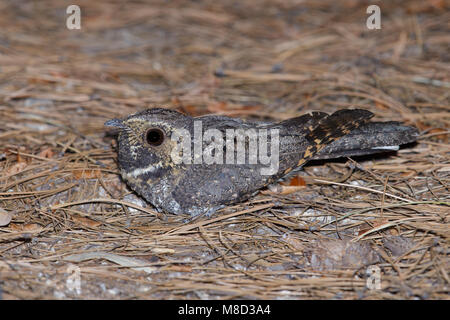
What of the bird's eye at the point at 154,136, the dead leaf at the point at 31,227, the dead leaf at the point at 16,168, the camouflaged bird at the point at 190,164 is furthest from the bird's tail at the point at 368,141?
the dead leaf at the point at 16,168

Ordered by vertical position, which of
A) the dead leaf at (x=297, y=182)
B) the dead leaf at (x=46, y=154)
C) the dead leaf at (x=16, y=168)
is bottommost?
the dead leaf at (x=297, y=182)

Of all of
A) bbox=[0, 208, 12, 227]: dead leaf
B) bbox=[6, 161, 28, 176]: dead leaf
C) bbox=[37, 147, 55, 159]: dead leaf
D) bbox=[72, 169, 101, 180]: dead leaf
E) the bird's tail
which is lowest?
bbox=[0, 208, 12, 227]: dead leaf

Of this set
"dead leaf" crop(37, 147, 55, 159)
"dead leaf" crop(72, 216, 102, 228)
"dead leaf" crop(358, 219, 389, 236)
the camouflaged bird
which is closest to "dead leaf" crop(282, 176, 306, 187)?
the camouflaged bird

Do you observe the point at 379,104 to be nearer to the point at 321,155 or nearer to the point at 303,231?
the point at 321,155

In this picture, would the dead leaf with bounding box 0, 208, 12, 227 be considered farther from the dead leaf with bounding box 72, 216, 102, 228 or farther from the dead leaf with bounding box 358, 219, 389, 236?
the dead leaf with bounding box 358, 219, 389, 236

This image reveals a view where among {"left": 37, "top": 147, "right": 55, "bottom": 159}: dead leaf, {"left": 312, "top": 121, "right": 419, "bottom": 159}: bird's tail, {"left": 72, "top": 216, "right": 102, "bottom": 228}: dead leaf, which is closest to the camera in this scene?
{"left": 72, "top": 216, "right": 102, "bottom": 228}: dead leaf

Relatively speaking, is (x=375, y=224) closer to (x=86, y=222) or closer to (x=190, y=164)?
(x=190, y=164)

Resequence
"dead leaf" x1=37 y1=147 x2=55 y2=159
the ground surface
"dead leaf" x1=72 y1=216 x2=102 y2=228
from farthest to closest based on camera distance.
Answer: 1. "dead leaf" x1=37 y1=147 x2=55 y2=159
2. "dead leaf" x1=72 y1=216 x2=102 y2=228
3. the ground surface

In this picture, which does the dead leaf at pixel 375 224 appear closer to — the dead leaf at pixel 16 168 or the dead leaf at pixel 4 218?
the dead leaf at pixel 4 218
